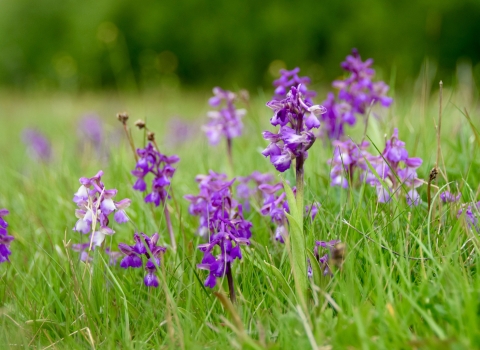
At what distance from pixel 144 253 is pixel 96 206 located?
0.20m

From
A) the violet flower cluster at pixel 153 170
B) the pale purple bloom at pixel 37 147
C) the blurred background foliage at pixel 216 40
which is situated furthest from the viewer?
the blurred background foliage at pixel 216 40

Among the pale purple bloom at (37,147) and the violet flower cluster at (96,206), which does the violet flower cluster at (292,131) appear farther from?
the pale purple bloom at (37,147)

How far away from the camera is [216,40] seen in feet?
38.8

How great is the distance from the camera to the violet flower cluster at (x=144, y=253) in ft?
5.16

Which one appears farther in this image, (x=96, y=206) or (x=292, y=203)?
(x=96, y=206)

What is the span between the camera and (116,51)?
518 inches

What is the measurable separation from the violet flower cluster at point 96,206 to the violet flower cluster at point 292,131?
0.52m

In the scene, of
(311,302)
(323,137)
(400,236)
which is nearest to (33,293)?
(311,302)

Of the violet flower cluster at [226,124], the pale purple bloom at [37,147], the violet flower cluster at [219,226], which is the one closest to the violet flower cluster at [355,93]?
the violet flower cluster at [226,124]

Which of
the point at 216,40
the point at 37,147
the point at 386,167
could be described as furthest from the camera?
the point at 216,40

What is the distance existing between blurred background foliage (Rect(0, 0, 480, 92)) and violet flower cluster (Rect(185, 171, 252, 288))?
616cm

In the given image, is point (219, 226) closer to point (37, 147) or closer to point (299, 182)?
point (299, 182)

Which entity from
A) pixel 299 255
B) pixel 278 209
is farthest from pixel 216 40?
pixel 299 255

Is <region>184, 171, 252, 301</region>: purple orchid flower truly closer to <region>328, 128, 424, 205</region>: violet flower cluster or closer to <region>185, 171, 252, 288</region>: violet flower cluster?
<region>185, 171, 252, 288</region>: violet flower cluster
